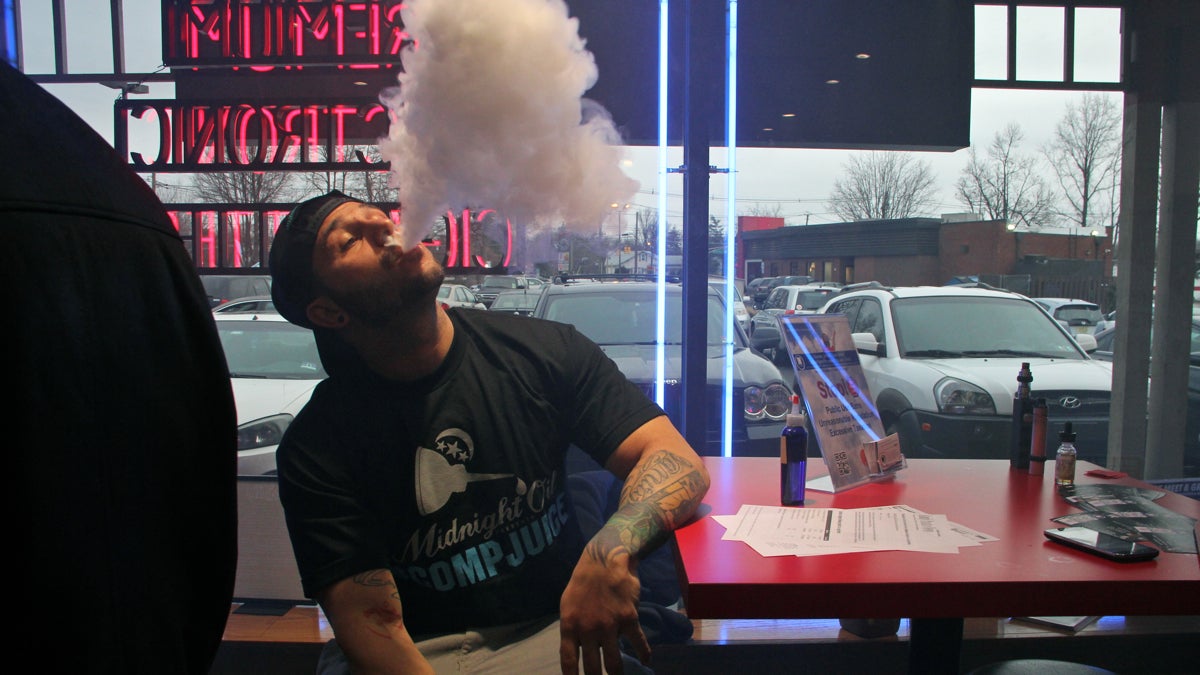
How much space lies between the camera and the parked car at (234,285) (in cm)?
344

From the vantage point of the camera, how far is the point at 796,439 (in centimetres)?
195

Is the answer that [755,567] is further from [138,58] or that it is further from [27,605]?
[138,58]

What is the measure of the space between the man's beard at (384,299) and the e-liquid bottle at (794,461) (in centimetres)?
96

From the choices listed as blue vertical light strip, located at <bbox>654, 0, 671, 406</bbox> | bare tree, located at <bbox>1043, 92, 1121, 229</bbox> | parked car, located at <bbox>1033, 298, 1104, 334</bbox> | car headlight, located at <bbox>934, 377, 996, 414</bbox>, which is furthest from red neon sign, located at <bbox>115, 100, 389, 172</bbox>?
parked car, located at <bbox>1033, 298, 1104, 334</bbox>

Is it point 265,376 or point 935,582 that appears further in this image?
point 265,376

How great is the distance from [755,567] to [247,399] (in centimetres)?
277

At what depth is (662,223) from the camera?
3342mm

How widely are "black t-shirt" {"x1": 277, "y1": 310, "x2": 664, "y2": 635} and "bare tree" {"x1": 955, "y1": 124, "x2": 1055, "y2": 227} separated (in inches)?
112

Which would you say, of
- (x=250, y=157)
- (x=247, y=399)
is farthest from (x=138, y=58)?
(x=247, y=399)

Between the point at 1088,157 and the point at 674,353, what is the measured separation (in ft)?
7.74

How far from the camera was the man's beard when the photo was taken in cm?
174

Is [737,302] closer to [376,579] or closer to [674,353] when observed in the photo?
[674,353]

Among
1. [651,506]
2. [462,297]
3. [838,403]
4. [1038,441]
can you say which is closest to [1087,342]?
[1038,441]

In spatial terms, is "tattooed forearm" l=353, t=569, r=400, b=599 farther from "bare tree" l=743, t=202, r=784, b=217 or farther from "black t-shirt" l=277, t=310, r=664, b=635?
"bare tree" l=743, t=202, r=784, b=217
